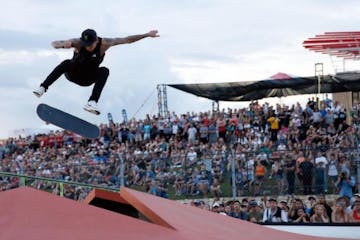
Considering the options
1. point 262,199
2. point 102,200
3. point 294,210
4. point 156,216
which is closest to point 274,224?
point 294,210

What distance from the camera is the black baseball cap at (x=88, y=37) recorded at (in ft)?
29.4

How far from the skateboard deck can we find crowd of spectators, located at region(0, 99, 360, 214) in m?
5.04

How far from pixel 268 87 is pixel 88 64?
13.0 meters

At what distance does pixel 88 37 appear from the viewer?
29.4 feet

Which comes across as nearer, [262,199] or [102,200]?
[102,200]

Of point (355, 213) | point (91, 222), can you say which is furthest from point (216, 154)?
point (91, 222)

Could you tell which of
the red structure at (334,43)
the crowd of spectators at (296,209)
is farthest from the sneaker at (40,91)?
the red structure at (334,43)

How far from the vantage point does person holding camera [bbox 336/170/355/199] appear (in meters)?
13.3

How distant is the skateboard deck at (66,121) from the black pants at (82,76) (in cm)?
33

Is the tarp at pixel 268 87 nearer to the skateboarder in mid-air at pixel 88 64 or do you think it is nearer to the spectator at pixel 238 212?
the spectator at pixel 238 212

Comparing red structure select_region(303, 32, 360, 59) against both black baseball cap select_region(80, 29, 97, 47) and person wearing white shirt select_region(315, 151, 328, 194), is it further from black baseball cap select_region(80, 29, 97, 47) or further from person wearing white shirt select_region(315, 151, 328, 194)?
black baseball cap select_region(80, 29, 97, 47)

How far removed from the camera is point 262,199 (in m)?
14.0

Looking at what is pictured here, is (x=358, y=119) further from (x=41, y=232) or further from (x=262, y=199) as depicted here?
(x=41, y=232)

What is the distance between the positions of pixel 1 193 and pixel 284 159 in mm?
7089
